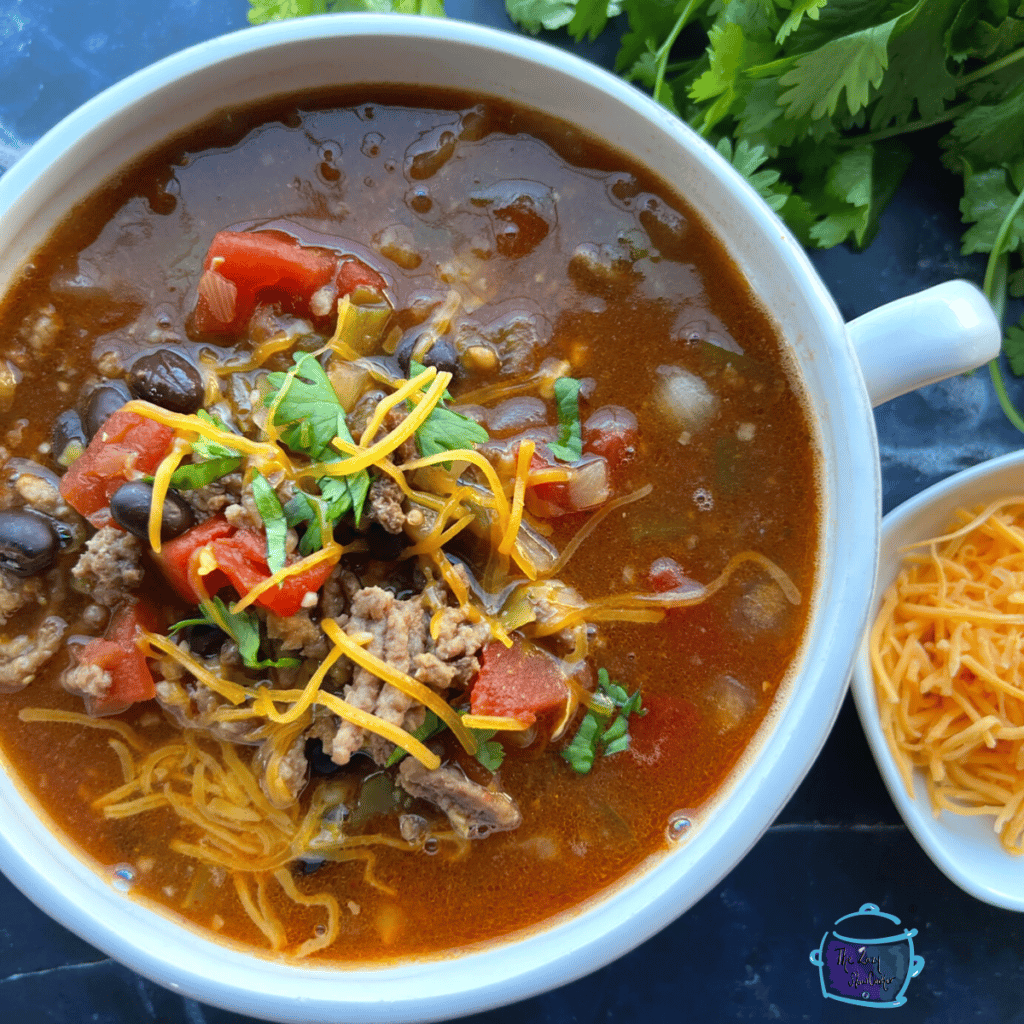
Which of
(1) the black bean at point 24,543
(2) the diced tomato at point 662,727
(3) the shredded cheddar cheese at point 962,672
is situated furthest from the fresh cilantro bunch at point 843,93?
(1) the black bean at point 24,543

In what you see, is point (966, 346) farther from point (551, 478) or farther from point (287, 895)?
point (287, 895)

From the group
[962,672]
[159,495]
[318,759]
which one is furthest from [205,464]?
[962,672]

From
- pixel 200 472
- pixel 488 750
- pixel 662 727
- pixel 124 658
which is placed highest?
pixel 200 472

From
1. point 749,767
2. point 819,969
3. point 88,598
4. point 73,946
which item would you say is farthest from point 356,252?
point 819,969

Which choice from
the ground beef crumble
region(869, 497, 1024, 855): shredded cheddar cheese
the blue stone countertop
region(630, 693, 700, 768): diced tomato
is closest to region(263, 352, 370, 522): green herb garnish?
the ground beef crumble

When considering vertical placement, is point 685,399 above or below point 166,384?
below

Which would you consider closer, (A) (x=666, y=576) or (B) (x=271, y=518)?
(B) (x=271, y=518)

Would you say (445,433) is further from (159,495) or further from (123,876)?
(123,876)
